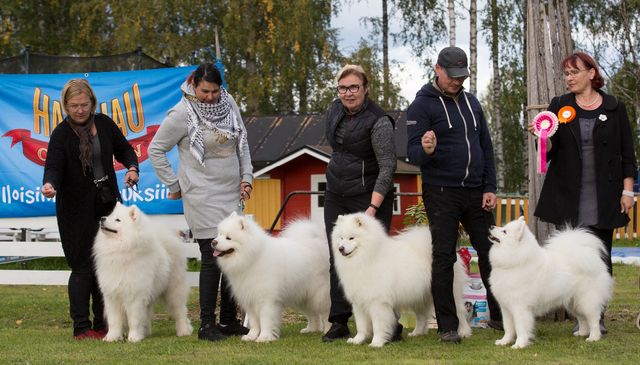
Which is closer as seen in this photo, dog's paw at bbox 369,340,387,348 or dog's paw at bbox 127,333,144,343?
dog's paw at bbox 369,340,387,348

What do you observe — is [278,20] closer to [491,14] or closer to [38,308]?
[491,14]

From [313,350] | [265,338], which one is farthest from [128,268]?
[313,350]

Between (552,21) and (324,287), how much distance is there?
292 cm

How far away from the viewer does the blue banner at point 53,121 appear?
8.38 m

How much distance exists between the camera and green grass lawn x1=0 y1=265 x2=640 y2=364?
15.7 feet

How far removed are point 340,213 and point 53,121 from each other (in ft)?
13.4

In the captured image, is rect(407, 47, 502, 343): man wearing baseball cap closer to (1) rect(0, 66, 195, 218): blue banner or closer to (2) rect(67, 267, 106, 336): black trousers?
(2) rect(67, 267, 106, 336): black trousers

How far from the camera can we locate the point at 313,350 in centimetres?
522

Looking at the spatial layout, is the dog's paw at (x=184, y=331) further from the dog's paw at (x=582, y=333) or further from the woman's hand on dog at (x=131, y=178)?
the dog's paw at (x=582, y=333)

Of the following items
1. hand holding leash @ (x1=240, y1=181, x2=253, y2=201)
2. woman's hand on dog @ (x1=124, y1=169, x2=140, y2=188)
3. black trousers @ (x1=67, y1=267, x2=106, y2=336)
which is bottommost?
black trousers @ (x1=67, y1=267, x2=106, y2=336)

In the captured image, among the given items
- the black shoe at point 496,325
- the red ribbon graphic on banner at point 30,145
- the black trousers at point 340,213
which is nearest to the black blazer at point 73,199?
the black trousers at point 340,213

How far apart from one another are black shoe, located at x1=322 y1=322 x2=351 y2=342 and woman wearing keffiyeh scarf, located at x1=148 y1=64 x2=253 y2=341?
0.73 meters

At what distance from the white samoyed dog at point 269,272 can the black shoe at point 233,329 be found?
0.30 metres

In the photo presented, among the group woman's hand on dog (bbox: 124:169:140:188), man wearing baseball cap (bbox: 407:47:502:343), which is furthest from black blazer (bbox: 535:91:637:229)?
woman's hand on dog (bbox: 124:169:140:188)
